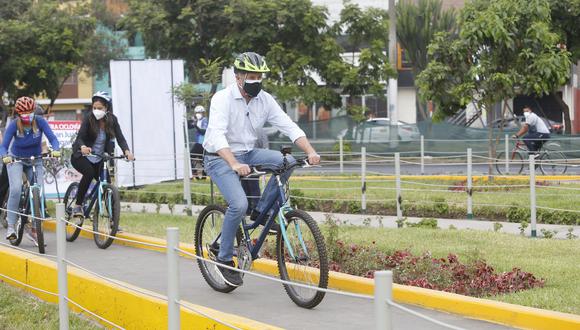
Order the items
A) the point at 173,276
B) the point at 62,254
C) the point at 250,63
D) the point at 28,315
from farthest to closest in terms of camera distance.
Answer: the point at 28,315
the point at 250,63
the point at 62,254
the point at 173,276

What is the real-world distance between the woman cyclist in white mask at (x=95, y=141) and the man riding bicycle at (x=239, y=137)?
411 centimetres

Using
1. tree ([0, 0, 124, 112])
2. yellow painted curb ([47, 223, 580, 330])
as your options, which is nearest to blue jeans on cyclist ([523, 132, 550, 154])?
yellow painted curb ([47, 223, 580, 330])

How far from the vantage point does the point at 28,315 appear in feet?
30.7

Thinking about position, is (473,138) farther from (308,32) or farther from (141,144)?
(141,144)

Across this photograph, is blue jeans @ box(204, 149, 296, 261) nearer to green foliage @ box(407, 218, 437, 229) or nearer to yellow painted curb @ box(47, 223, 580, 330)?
yellow painted curb @ box(47, 223, 580, 330)

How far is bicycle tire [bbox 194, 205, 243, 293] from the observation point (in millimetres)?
9008

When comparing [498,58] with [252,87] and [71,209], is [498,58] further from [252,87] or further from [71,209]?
[252,87]

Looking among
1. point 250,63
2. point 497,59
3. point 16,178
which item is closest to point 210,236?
point 250,63

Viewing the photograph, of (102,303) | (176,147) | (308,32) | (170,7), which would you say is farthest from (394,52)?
(102,303)

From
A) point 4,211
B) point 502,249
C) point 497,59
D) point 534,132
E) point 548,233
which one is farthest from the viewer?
point 534,132

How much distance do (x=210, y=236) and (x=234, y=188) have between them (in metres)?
0.96

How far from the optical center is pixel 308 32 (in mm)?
38906

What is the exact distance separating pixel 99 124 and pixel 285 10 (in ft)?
87.0

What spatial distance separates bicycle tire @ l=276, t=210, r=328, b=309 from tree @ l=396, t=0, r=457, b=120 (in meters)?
42.8
